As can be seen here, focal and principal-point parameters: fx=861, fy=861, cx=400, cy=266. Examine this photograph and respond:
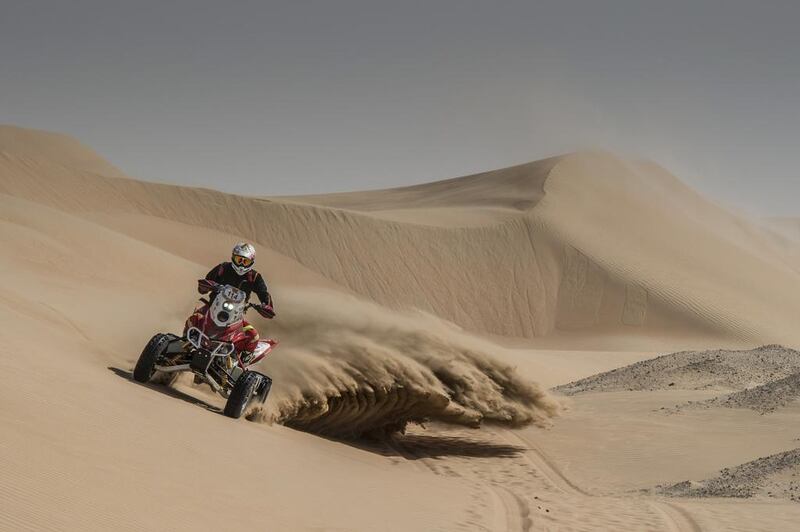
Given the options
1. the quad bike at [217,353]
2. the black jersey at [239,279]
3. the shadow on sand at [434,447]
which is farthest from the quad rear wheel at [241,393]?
the shadow on sand at [434,447]

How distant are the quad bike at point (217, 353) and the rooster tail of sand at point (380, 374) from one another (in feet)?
4.34

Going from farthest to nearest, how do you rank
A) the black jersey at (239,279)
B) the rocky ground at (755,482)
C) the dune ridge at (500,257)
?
the dune ridge at (500,257)
the rocky ground at (755,482)
the black jersey at (239,279)

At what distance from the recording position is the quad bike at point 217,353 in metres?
9.22

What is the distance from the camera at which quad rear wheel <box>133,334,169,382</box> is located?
930 centimetres

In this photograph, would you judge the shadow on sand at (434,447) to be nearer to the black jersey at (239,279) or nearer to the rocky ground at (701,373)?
the black jersey at (239,279)

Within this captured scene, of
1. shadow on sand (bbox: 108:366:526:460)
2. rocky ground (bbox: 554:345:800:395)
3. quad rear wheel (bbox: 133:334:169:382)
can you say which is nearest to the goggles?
quad rear wheel (bbox: 133:334:169:382)

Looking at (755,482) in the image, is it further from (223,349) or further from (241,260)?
(241,260)

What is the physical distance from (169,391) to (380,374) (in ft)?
10.1

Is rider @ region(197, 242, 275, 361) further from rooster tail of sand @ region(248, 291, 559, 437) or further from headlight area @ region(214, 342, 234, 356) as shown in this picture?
rooster tail of sand @ region(248, 291, 559, 437)

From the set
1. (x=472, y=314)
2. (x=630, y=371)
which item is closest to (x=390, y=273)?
(x=472, y=314)

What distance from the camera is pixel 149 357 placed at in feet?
30.5

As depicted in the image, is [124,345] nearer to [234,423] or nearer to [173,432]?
[234,423]

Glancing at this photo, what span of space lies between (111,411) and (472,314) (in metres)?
47.2

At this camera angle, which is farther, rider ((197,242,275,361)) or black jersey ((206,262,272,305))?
black jersey ((206,262,272,305))
